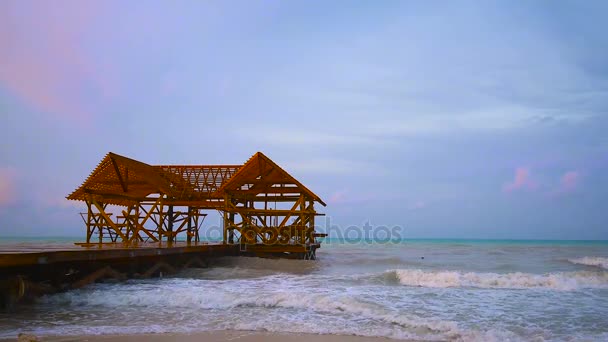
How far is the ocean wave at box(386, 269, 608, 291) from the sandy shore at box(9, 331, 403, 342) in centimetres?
780

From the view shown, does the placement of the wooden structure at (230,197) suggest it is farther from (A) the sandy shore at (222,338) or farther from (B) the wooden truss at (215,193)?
(A) the sandy shore at (222,338)

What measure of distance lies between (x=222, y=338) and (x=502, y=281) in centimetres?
1134

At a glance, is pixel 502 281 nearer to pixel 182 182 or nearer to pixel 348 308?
pixel 348 308

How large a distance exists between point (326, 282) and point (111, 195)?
12126 millimetres

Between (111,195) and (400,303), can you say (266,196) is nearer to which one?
(111,195)

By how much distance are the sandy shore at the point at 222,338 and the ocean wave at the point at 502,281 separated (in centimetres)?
780

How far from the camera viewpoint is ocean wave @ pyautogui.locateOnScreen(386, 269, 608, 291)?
589 inches

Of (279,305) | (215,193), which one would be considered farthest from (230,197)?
(279,305)

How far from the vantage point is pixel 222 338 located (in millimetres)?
7637

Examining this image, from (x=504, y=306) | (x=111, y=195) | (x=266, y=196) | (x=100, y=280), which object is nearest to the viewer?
(x=504, y=306)

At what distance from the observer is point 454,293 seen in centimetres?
1305

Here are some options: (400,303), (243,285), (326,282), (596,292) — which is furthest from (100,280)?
(596,292)

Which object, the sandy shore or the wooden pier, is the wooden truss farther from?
the sandy shore

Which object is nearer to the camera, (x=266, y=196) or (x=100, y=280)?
(x=100, y=280)
